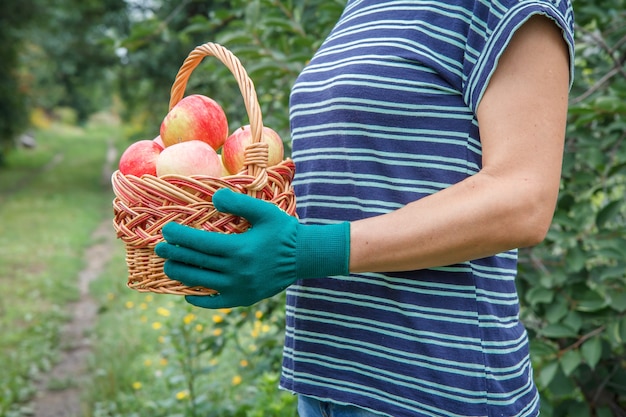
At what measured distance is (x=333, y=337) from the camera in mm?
1102

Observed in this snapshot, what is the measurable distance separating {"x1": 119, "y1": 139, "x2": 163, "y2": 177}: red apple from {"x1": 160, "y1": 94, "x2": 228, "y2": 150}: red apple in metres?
0.04

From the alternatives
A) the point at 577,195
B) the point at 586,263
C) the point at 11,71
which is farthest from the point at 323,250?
the point at 11,71

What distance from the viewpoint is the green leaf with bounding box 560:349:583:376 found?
1.89 metres

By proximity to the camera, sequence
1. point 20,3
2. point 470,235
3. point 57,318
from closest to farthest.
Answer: point 470,235
point 57,318
point 20,3

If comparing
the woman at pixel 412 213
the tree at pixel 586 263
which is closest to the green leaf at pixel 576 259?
the tree at pixel 586 263

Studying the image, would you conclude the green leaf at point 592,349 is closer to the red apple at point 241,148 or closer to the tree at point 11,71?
the red apple at point 241,148

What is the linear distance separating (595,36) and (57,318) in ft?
15.8

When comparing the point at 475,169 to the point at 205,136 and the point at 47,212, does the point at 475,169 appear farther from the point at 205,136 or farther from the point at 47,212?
the point at 47,212

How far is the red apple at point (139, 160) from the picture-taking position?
1.11m

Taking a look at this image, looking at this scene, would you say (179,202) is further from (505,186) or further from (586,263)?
(586,263)

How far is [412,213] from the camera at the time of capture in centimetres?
90

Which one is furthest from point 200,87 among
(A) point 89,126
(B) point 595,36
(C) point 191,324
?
(A) point 89,126

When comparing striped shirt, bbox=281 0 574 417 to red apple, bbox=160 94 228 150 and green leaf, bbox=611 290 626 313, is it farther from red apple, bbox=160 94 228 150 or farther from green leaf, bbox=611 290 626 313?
green leaf, bbox=611 290 626 313

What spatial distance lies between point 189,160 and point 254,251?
0.70ft
